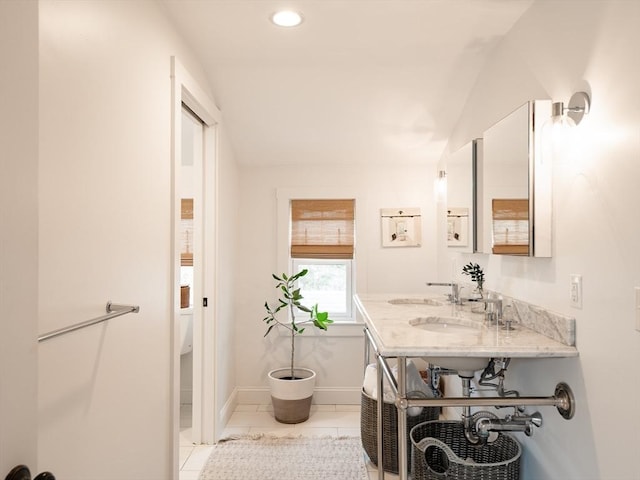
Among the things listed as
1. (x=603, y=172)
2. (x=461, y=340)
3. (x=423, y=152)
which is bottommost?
(x=461, y=340)

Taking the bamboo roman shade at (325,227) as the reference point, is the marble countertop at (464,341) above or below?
below

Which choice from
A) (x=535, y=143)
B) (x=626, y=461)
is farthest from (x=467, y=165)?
(x=626, y=461)

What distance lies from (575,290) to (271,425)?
236cm

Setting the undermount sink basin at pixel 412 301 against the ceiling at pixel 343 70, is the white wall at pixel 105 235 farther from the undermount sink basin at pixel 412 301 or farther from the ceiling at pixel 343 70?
the undermount sink basin at pixel 412 301

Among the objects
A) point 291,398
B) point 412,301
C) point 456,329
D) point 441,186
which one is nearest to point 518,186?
point 456,329

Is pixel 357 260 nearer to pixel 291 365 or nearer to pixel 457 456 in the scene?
pixel 291 365

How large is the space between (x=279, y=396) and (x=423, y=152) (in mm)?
2101

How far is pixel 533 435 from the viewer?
6.21 ft

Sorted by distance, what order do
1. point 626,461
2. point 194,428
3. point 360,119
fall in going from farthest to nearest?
point 360,119 → point 194,428 → point 626,461

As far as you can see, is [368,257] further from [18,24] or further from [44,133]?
[18,24]

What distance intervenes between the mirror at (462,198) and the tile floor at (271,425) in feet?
4.73

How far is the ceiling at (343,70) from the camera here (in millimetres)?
2078

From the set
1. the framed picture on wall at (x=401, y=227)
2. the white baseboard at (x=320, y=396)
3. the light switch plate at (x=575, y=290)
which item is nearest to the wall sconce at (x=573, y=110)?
the light switch plate at (x=575, y=290)

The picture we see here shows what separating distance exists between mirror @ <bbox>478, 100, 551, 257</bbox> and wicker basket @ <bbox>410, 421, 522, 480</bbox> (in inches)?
34.6
